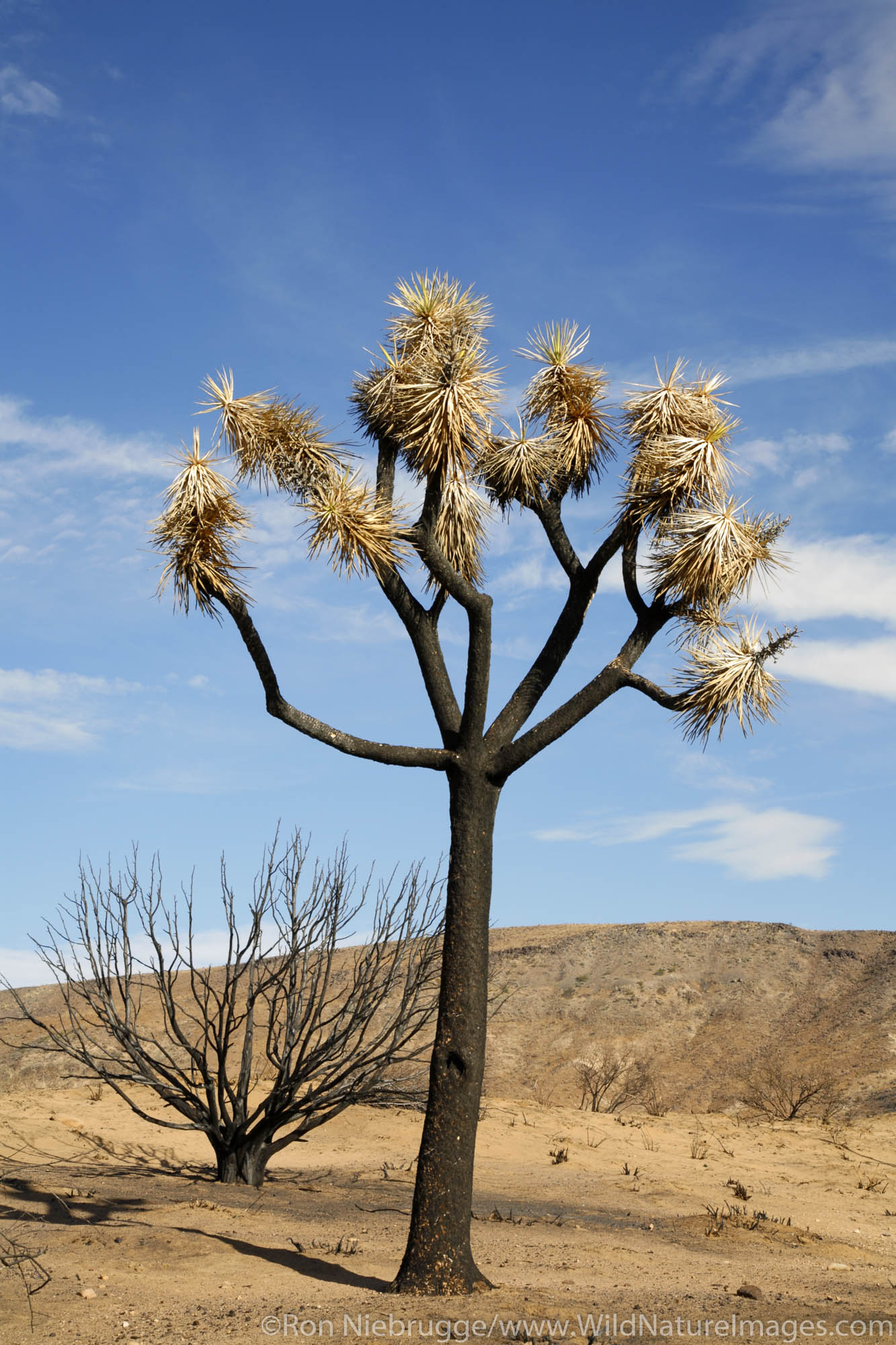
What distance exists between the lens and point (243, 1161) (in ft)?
36.2

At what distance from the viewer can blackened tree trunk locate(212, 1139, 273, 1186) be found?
1096 cm

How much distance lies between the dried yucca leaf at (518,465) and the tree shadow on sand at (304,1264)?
5691 millimetres

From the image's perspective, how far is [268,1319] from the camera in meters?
6.26

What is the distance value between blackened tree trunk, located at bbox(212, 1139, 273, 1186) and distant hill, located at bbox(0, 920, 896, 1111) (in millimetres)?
14318

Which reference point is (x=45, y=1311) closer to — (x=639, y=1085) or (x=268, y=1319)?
(x=268, y=1319)

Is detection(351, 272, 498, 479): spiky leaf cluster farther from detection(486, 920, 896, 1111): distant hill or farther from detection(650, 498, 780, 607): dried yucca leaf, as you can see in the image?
detection(486, 920, 896, 1111): distant hill

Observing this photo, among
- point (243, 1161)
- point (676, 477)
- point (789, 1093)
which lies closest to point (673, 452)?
point (676, 477)

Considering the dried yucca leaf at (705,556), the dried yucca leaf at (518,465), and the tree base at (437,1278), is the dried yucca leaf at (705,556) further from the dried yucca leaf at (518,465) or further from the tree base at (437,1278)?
the tree base at (437,1278)

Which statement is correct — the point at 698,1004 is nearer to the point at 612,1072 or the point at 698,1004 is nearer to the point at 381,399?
the point at 612,1072

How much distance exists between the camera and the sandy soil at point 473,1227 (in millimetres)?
6426

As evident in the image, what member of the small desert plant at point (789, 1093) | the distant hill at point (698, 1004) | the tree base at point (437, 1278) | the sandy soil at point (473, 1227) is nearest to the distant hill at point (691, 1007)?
the distant hill at point (698, 1004)

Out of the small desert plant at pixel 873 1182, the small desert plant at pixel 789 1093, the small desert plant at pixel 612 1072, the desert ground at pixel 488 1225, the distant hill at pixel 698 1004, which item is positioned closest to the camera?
the desert ground at pixel 488 1225

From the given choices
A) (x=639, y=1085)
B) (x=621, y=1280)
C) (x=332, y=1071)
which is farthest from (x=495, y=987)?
(x=621, y=1280)

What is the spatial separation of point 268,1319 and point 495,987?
28616mm
